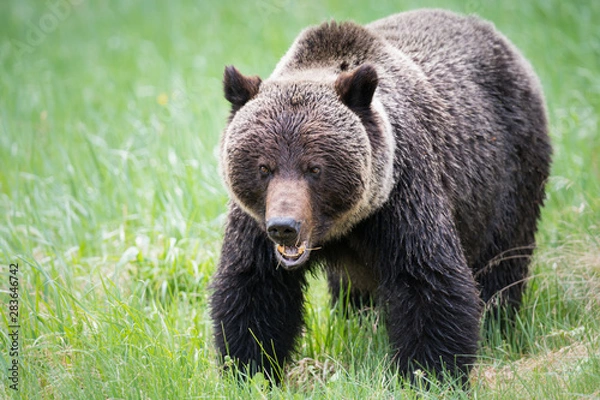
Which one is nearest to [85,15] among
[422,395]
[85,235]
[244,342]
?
[85,235]

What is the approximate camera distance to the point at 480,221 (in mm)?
5594

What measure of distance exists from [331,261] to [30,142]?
5.16m

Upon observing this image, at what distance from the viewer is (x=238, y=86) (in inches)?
181

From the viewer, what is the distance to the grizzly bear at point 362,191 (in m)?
4.29

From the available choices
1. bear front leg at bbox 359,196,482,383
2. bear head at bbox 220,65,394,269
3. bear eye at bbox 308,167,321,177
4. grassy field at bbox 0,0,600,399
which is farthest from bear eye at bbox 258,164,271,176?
grassy field at bbox 0,0,600,399

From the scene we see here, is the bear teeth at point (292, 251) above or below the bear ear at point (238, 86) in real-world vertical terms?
below

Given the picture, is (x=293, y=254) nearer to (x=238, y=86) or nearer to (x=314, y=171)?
(x=314, y=171)

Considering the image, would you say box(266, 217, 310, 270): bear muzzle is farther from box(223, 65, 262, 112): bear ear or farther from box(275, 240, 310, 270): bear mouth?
box(223, 65, 262, 112): bear ear

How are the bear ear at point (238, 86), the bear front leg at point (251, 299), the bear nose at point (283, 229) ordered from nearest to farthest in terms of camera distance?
1. the bear nose at point (283, 229)
2. the bear ear at point (238, 86)
3. the bear front leg at point (251, 299)

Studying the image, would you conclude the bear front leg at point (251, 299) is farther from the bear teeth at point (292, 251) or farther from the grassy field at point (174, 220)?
the bear teeth at point (292, 251)

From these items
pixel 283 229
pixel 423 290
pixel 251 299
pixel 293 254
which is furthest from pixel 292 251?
pixel 423 290

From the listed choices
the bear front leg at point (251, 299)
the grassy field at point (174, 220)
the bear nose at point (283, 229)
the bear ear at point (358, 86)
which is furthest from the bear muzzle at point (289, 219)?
the grassy field at point (174, 220)

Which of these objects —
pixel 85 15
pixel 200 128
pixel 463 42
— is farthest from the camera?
pixel 85 15

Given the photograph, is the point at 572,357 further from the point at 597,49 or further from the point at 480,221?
the point at 597,49
